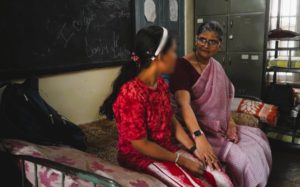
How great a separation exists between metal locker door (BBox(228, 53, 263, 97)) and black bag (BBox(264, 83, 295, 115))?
17.4 inches

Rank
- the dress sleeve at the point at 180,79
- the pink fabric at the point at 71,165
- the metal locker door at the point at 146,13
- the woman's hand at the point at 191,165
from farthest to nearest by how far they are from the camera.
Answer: the metal locker door at the point at 146,13 → the dress sleeve at the point at 180,79 → the woman's hand at the point at 191,165 → the pink fabric at the point at 71,165

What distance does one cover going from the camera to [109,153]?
1.82 m

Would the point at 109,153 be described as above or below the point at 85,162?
below

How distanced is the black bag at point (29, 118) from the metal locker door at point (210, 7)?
2.76 meters

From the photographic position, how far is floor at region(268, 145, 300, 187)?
231 cm

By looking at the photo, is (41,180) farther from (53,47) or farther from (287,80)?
(287,80)

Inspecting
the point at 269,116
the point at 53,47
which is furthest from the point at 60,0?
the point at 269,116

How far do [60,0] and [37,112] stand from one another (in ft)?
3.04

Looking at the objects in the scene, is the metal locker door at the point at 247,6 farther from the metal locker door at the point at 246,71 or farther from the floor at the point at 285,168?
the floor at the point at 285,168

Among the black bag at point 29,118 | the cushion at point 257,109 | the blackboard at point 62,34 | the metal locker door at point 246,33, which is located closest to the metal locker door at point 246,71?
the metal locker door at point 246,33

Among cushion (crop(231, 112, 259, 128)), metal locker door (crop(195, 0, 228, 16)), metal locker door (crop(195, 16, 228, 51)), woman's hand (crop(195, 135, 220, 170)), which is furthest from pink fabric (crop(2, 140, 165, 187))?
metal locker door (crop(195, 0, 228, 16))

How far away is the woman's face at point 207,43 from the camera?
1718mm

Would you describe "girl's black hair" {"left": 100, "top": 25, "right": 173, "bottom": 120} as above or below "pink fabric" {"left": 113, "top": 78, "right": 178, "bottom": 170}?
above

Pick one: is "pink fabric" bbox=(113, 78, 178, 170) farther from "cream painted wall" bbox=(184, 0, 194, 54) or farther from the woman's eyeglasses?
"cream painted wall" bbox=(184, 0, 194, 54)
